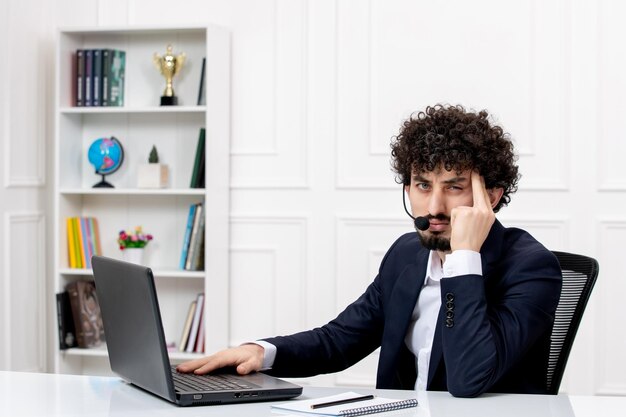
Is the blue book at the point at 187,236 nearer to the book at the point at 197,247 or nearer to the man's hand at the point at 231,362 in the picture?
the book at the point at 197,247

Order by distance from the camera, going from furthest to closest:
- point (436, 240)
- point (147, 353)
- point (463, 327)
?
point (436, 240) < point (463, 327) < point (147, 353)

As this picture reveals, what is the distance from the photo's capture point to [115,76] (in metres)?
4.09

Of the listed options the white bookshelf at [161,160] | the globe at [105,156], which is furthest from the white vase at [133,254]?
the globe at [105,156]

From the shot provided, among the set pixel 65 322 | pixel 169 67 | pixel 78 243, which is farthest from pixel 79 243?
pixel 169 67

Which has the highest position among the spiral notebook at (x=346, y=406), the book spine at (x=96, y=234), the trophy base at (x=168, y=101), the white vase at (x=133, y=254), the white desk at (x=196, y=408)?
the trophy base at (x=168, y=101)

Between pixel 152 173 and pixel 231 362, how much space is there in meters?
2.32

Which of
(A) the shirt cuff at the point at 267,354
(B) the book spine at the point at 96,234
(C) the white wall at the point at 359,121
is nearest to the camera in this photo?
(A) the shirt cuff at the point at 267,354

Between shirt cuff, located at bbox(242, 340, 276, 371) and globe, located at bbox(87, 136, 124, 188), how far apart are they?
236 centimetres

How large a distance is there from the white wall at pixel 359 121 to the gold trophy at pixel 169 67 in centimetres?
24

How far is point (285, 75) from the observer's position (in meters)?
4.04

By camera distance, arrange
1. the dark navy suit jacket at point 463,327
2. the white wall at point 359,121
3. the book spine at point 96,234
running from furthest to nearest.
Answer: the book spine at point 96,234 → the white wall at point 359,121 → the dark navy suit jacket at point 463,327

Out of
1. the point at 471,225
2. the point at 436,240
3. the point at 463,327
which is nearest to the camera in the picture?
the point at 463,327

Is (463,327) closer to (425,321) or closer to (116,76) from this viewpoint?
(425,321)

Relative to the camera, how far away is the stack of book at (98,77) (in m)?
4.07
